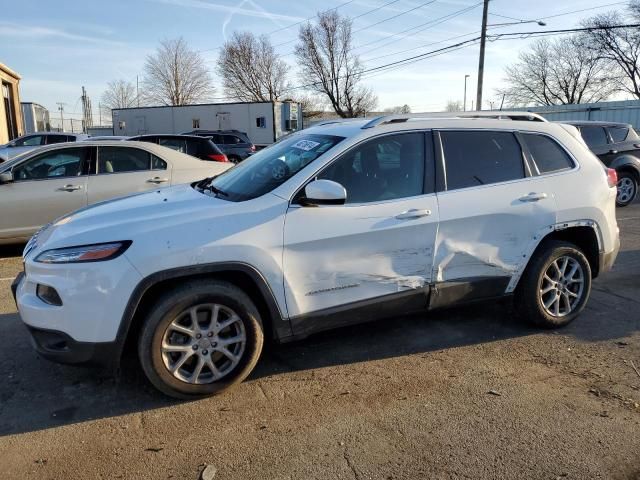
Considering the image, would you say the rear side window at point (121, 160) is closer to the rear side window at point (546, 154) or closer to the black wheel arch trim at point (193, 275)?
the black wheel arch trim at point (193, 275)

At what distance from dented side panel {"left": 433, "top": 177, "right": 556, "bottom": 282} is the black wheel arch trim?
1.24m

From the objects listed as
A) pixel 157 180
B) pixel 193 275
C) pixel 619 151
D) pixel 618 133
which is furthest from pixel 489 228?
pixel 618 133

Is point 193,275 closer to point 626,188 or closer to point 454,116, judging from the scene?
point 454,116

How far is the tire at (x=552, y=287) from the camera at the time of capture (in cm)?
421

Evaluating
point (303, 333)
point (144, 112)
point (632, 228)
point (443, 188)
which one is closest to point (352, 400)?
point (303, 333)

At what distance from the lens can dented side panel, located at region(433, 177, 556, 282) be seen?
12.5ft

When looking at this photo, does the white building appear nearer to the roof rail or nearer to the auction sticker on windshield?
the roof rail

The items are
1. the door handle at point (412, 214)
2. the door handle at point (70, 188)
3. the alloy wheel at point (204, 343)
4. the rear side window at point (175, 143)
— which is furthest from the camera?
the rear side window at point (175, 143)

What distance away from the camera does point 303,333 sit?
352cm

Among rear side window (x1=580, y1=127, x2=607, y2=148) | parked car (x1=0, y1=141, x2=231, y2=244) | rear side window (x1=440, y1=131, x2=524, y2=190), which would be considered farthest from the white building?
rear side window (x1=440, y1=131, x2=524, y2=190)

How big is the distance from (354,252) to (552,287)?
189 centimetres

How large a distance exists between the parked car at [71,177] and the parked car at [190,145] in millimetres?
1755

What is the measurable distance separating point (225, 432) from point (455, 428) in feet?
4.35

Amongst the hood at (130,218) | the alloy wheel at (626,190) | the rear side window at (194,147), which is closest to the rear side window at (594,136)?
the alloy wheel at (626,190)
